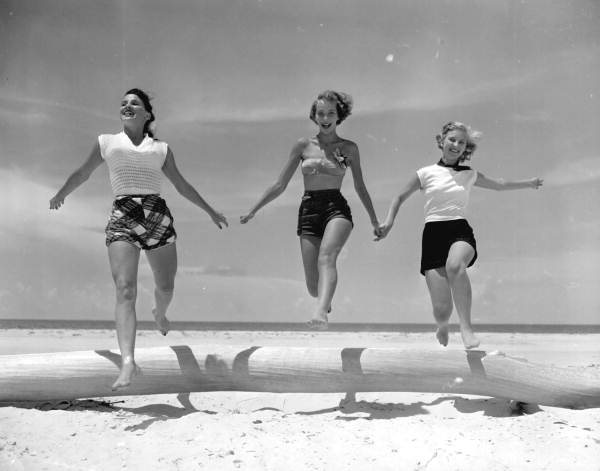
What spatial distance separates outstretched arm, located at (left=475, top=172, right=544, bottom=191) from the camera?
6430mm

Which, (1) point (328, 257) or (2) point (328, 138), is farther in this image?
(2) point (328, 138)

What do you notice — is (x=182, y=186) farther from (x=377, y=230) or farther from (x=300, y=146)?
(x=377, y=230)

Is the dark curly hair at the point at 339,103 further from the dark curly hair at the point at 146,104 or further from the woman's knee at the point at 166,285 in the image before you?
the woman's knee at the point at 166,285

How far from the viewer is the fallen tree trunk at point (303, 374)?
548 cm

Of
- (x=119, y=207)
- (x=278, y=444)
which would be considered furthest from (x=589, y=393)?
(x=119, y=207)

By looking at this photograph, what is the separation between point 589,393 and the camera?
557 cm

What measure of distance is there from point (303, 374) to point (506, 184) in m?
3.03

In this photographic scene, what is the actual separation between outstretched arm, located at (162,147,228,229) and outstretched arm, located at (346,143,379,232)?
147 centimetres

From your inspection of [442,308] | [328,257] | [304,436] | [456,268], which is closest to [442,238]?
[456,268]

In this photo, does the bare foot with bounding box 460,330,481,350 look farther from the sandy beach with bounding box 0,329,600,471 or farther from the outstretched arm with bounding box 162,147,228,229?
the outstretched arm with bounding box 162,147,228,229

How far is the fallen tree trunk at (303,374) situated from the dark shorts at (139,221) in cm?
110

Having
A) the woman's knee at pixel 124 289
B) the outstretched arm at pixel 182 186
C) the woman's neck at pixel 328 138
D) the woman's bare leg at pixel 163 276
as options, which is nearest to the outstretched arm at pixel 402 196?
the woman's neck at pixel 328 138

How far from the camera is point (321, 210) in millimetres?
6027

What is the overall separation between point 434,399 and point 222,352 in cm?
218
